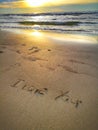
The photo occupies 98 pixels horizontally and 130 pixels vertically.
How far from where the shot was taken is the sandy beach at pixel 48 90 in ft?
9.50

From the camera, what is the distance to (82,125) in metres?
2.84

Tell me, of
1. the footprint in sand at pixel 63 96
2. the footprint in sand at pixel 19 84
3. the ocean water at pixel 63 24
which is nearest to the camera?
the footprint in sand at pixel 63 96

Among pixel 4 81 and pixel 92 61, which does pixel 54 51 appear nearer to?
pixel 92 61

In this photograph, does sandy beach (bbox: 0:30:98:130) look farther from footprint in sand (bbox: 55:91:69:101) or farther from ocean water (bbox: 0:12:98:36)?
ocean water (bbox: 0:12:98:36)

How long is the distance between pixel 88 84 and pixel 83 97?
0.48 metres

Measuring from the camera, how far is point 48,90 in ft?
11.9

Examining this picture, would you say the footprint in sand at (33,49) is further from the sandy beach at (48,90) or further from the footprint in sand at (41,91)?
the footprint in sand at (41,91)

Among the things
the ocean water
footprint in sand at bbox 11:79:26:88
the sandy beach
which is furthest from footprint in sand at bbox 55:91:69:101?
the ocean water

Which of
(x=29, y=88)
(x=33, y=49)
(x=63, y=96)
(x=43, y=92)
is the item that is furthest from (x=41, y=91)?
(x=33, y=49)

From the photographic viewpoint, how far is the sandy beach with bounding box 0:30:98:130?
2.90 m

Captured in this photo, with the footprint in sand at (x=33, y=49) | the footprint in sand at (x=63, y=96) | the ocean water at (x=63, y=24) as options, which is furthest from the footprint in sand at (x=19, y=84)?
the ocean water at (x=63, y=24)

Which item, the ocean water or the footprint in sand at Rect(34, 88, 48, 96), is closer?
the footprint in sand at Rect(34, 88, 48, 96)

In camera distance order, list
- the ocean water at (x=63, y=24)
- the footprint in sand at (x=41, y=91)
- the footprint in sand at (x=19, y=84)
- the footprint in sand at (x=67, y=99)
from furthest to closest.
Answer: the ocean water at (x=63, y=24) → the footprint in sand at (x=19, y=84) → the footprint in sand at (x=41, y=91) → the footprint in sand at (x=67, y=99)

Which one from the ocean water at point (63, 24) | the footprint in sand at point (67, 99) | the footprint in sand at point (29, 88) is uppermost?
the footprint in sand at point (29, 88)
